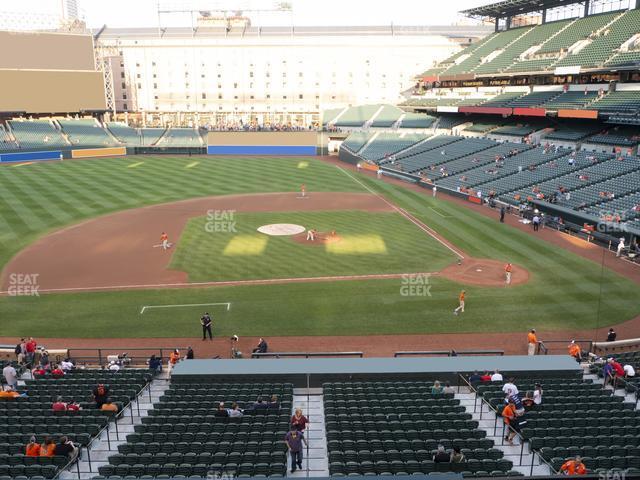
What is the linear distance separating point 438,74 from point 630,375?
2953 inches

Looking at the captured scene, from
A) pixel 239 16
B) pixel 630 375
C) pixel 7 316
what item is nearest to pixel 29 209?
pixel 7 316

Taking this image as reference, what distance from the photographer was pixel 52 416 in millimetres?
13352

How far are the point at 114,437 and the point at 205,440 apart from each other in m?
2.79

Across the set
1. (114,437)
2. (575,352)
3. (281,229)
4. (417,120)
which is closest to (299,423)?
(114,437)

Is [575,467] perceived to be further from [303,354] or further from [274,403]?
[303,354]

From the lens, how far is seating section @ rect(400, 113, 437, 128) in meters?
84.1

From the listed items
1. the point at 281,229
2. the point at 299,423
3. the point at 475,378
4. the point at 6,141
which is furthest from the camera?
the point at 6,141

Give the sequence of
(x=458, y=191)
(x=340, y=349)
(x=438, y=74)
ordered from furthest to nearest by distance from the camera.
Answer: (x=438, y=74), (x=458, y=191), (x=340, y=349)

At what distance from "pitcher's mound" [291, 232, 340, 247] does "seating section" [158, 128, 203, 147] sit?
5779 cm

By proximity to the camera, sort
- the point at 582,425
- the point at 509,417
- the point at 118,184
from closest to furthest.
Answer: the point at 582,425
the point at 509,417
the point at 118,184

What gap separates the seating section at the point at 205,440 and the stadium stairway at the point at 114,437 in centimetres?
62

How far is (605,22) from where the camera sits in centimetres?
6066

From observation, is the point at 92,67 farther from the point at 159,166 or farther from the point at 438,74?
the point at 438,74

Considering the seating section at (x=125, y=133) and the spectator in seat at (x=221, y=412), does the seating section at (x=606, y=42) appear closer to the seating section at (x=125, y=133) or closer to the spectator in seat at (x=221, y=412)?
the spectator in seat at (x=221, y=412)
